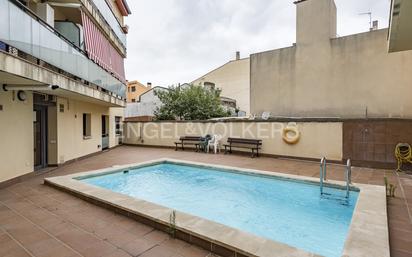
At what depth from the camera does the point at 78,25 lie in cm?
1021

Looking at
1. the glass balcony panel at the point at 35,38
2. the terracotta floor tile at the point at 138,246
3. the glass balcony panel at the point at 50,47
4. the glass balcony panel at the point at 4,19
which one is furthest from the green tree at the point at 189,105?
the terracotta floor tile at the point at 138,246

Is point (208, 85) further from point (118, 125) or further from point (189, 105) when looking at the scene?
point (118, 125)

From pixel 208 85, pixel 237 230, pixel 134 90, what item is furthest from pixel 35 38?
pixel 134 90

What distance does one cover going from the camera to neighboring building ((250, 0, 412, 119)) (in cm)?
1118

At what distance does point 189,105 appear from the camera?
21.0 m

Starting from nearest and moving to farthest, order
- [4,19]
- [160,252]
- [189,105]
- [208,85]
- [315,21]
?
[160,252]
[4,19]
[315,21]
[189,105]
[208,85]

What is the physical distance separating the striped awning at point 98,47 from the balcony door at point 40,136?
2837mm

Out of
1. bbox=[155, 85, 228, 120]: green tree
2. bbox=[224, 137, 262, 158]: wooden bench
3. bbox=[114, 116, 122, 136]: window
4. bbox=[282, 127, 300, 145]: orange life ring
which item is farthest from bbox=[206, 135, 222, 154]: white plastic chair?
bbox=[114, 116, 122, 136]: window

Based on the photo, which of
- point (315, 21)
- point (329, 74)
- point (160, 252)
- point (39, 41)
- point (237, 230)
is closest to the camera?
point (160, 252)

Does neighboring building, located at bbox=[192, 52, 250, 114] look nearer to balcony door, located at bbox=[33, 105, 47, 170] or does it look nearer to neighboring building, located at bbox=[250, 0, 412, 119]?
neighboring building, located at bbox=[250, 0, 412, 119]

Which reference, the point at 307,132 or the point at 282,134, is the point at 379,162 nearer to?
the point at 307,132

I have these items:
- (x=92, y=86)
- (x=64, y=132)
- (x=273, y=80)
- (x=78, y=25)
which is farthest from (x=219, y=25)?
(x=64, y=132)

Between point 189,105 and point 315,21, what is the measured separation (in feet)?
38.6

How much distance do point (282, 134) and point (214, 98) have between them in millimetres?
11420
